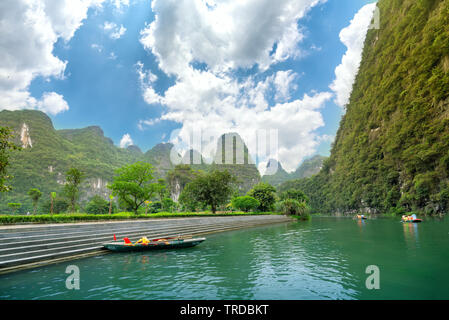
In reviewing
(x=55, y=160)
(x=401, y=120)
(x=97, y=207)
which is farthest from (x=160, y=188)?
(x=55, y=160)

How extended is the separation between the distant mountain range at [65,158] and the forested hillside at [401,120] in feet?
131

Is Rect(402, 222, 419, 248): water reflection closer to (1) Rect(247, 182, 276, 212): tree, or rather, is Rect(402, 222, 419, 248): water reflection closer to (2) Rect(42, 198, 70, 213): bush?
(1) Rect(247, 182, 276, 212): tree

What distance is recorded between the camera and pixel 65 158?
108375 mm

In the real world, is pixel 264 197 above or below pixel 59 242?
above

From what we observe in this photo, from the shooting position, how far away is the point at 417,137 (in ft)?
165

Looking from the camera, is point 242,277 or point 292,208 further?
point 292,208

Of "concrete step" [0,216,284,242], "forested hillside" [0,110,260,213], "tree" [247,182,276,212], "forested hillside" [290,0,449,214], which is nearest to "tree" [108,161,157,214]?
"concrete step" [0,216,284,242]

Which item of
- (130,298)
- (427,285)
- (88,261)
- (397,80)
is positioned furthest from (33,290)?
(397,80)

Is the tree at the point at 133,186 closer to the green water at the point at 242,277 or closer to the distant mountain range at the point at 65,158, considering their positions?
the green water at the point at 242,277

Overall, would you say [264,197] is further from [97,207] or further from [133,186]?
[97,207]

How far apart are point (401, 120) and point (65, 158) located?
446ft

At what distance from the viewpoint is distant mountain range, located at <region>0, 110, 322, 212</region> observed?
87125 mm
